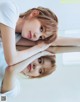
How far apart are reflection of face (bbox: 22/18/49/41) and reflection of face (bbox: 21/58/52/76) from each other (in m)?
0.12

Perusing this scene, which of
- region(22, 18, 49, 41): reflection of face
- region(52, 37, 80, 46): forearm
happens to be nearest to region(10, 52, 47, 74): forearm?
region(22, 18, 49, 41): reflection of face

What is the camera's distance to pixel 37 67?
3.77 feet

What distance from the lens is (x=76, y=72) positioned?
1.21 metres

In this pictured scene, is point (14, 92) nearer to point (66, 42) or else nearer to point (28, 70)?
point (28, 70)

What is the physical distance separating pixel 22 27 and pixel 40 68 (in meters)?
0.25

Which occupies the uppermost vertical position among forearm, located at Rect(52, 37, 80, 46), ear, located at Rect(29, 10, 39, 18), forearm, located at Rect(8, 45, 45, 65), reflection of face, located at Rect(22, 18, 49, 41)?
ear, located at Rect(29, 10, 39, 18)

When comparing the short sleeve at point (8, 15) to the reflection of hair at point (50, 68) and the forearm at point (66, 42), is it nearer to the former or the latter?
the reflection of hair at point (50, 68)

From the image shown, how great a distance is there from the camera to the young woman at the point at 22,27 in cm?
108

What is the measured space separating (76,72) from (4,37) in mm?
371

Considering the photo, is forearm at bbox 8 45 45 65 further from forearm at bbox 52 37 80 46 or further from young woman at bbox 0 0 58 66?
forearm at bbox 52 37 80 46

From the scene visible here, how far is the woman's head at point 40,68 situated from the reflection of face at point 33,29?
0.12 metres

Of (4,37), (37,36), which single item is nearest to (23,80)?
(4,37)

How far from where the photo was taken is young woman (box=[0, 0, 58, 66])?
1.08 meters

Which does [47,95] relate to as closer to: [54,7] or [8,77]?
[8,77]
